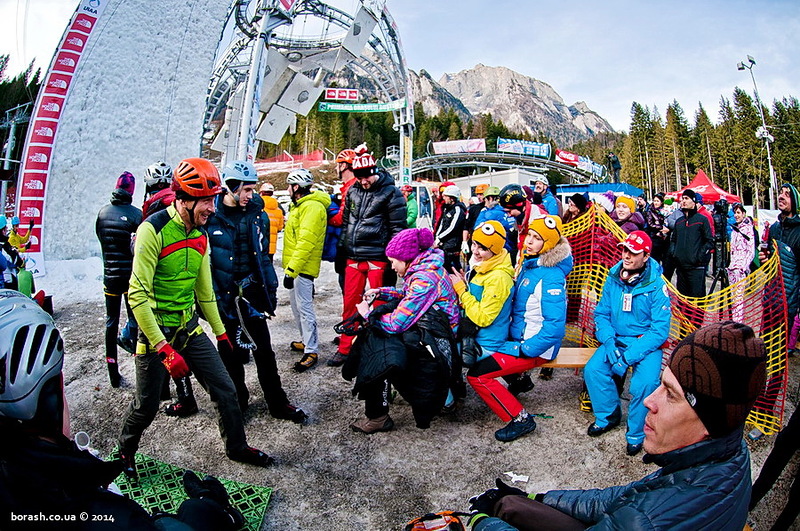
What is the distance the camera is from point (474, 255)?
147 inches

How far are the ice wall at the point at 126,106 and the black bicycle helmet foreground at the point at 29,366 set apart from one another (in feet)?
30.1

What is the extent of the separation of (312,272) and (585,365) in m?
2.99

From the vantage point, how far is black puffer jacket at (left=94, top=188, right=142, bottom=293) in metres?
3.96

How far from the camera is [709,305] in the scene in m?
4.10

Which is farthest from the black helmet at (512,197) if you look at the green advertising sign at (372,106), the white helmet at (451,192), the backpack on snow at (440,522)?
the green advertising sign at (372,106)

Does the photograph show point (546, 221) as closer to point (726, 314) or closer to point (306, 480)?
point (726, 314)

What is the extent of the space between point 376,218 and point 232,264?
174cm

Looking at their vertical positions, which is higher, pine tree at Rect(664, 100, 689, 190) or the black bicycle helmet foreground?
pine tree at Rect(664, 100, 689, 190)

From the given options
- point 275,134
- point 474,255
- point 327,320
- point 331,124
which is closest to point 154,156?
point 327,320

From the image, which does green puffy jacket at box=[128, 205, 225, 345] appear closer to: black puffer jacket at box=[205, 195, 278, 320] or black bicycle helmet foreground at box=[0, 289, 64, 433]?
black puffer jacket at box=[205, 195, 278, 320]

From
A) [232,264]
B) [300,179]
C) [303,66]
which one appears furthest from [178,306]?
[303,66]

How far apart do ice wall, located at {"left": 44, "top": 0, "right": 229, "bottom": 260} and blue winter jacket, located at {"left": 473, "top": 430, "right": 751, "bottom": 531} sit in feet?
33.7

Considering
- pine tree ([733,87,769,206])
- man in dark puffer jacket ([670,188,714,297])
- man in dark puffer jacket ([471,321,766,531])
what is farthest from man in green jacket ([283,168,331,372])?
pine tree ([733,87,769,206])

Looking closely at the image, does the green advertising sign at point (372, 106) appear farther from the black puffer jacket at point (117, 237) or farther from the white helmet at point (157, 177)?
the black puffer jacket at point (117, 237)
